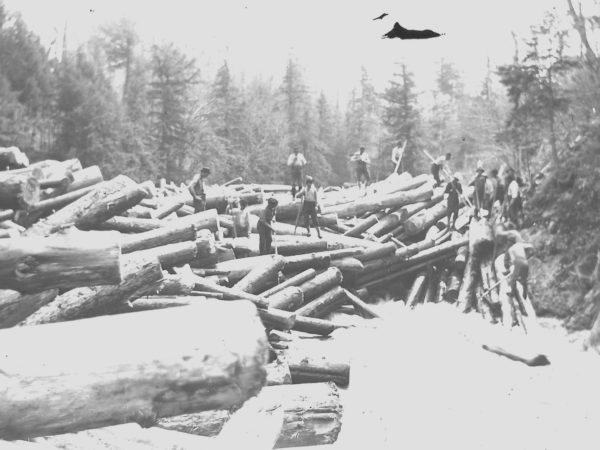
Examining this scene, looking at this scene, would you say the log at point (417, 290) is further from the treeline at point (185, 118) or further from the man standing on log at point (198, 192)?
the treeline at point (185, 118)

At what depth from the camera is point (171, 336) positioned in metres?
2.61

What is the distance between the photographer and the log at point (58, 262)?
11.5 ft

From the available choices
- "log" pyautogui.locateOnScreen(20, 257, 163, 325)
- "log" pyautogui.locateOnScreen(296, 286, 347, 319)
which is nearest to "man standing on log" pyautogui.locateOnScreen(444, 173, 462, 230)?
"log" pyautogui.locateOnScreen(296, 286, 347, 319)

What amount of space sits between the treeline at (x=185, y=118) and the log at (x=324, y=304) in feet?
40.5

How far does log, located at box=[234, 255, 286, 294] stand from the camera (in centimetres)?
980

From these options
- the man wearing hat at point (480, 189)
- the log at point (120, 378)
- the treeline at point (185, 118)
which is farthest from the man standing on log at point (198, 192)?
the treeline at point (185, 118)

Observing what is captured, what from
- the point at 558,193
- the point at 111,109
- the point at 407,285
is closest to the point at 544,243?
the point at 558,193

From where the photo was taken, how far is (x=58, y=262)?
12.0 feet

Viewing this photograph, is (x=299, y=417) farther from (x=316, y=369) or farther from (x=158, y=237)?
(x=158, y=237)

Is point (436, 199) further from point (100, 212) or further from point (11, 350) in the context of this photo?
point (11, 350)

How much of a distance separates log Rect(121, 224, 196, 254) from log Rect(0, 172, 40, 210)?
1776mm

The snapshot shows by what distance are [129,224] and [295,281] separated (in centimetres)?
369

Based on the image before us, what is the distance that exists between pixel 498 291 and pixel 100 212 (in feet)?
28.2

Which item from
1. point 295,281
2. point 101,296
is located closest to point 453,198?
point 295,281
